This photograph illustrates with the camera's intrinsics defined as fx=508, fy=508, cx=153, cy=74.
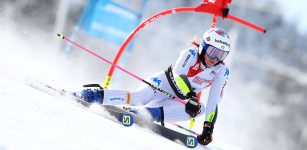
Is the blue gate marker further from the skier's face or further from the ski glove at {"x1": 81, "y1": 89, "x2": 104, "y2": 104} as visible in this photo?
the skier's face

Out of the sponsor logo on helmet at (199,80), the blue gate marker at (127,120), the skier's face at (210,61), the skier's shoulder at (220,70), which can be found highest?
the skier's face at (210,61)

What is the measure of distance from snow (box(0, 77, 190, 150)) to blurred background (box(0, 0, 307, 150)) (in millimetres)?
4223

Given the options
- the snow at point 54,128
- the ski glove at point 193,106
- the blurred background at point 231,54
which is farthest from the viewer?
the blurred background at point 231,54

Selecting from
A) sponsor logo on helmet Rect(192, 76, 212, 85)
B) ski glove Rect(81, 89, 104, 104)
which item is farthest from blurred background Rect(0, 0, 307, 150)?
ski glove Rect(81, 89, 104, 104)

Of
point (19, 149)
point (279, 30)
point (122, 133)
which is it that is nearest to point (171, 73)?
point (122, 133)

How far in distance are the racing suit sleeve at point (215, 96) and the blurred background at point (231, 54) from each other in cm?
361

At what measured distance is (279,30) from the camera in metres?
9.27

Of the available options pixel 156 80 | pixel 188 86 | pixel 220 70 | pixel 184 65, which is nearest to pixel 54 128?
pixel 188 86

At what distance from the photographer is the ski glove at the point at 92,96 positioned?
504 cm

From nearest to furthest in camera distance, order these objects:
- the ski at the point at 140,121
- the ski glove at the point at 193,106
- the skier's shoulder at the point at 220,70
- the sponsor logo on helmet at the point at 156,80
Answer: the ski glove at the point at 193,106 → the ski at the point at 140,121 → the skier's shoulder at the point at 220,70 → the sponsor logo on helmet at the point at 156,80

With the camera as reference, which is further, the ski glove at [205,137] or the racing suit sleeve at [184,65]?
the racing suit sleeve at [184,65]

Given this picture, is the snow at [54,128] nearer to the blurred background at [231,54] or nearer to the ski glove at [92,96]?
the ski glove at [92,96]

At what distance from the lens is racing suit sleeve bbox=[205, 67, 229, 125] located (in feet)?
16.2

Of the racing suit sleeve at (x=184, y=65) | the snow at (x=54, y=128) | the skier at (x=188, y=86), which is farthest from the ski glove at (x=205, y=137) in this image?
the racing suit sleeve at (x=184, y=65)
